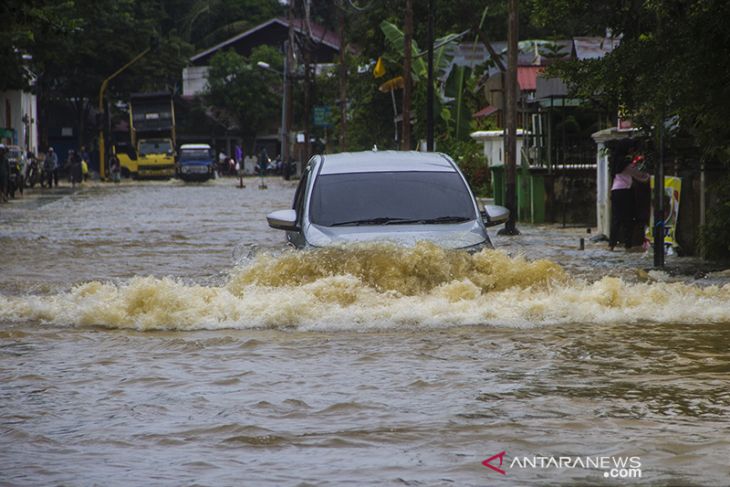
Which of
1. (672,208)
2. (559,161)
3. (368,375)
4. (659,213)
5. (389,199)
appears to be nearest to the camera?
(368,375)

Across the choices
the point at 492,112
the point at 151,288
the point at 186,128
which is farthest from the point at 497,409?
the point at 186,128

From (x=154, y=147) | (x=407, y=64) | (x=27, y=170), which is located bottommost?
(x=27, y=170)

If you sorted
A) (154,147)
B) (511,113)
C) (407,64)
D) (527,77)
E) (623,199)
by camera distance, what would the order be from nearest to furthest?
(623,199)
(511,113)
(527,77)
(407,64)
(154,147)

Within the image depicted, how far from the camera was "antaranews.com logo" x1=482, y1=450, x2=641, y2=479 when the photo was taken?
6547 millimetres

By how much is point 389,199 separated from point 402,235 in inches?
31.0

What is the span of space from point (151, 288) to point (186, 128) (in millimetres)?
82899

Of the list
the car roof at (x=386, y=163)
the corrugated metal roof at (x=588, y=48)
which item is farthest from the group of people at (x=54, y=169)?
the car roof at (x=386, y=163)

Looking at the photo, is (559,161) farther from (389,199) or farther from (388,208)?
(388,208)

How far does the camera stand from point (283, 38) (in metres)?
96.9

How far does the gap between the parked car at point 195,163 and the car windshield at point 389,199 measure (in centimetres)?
5785

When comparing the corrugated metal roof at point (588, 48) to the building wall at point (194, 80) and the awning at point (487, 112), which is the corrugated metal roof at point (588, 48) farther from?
the building wall at point (194, 80)

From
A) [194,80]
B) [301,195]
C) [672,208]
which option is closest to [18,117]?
[194,80]

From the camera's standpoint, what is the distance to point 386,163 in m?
14.1

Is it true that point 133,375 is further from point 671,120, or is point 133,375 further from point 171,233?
point 171,233
